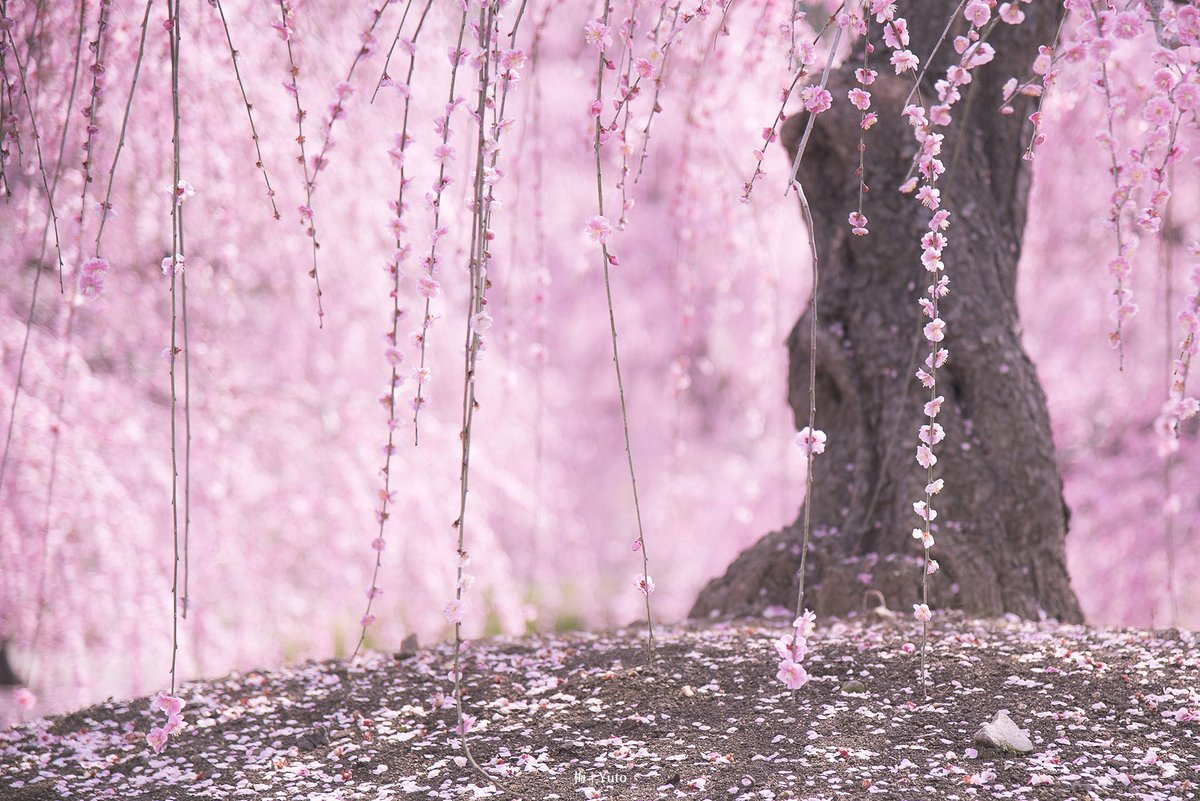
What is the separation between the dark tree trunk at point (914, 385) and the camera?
9.02 ft

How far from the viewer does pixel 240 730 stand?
7.04 feet

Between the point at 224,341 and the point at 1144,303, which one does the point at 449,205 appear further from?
the point at 1144,303

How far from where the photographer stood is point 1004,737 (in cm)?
175

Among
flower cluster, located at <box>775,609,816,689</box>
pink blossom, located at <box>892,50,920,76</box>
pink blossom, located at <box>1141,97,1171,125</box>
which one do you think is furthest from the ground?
pink blossom, located at <box>892,50,920,76</box>

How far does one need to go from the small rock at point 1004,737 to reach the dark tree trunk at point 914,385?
0.89 meters

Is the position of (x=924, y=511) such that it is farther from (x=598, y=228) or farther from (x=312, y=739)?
(x=312, y=739)

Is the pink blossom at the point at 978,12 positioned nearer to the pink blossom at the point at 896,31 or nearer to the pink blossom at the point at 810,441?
the pink blossom at the point at 896,31

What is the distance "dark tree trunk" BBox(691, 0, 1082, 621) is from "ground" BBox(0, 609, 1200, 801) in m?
0.29

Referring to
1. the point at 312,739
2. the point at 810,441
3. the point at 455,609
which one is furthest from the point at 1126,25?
the point at 312,739

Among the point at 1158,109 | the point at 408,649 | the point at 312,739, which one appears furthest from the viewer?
the point at 408,649

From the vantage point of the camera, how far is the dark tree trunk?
9.02 feet

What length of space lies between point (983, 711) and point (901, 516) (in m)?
0.90

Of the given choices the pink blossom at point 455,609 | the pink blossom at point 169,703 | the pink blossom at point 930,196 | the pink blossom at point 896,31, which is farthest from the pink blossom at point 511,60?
the pink blossom at point 169,703

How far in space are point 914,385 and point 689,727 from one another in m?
1.31
